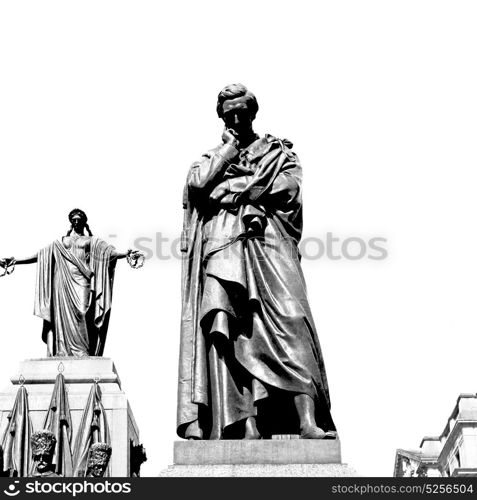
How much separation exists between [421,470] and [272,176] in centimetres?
4754

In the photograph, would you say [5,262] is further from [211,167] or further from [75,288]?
[211,167]

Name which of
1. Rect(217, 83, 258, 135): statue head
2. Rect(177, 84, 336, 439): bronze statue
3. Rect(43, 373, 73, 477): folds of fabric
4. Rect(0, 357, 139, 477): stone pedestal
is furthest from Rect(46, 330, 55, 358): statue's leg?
Rect(177, 84, 336, 439): bronze statue

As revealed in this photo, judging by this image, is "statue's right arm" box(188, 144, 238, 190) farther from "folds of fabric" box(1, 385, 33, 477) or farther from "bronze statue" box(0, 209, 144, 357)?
"bronze statue" box(0, 209, 144, 357)

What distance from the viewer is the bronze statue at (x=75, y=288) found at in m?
→ 24.8

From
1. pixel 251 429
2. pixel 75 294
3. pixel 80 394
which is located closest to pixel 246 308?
pixel 251 429

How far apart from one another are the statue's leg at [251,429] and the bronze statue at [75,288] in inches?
569

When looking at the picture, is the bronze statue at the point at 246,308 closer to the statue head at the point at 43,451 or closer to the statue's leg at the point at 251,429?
the statue's leg at the point at 251,429

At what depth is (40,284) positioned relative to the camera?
25453mm

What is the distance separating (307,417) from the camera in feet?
33.5

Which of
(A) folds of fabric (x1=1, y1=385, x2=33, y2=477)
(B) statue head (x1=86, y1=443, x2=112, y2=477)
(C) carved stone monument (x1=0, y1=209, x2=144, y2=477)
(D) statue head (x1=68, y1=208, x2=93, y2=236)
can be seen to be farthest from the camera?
(D) statue head (x1=68, y1=208, x2=93, y2=236)

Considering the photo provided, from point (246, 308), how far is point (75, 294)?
1488cm

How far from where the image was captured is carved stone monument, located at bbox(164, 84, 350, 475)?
9.93 meters

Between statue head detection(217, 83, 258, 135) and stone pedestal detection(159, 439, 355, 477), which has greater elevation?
statue head detection(217, 83, 258, 135)
